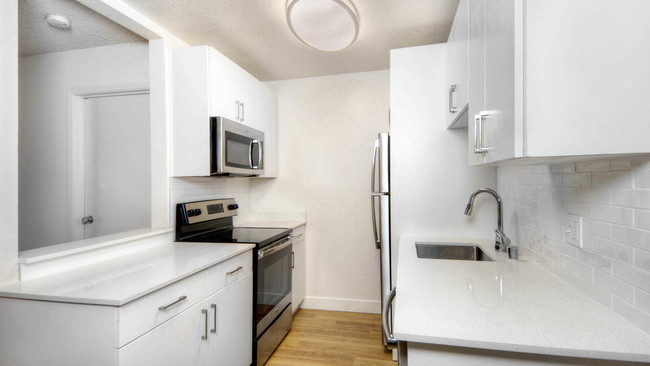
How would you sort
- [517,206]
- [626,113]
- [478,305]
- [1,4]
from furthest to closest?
[517,206] < [1,4] < [478,305] < [626,113]

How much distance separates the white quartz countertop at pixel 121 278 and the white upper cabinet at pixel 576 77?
54.6 inches

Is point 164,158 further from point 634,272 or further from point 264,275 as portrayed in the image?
point 634,272

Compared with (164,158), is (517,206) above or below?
below

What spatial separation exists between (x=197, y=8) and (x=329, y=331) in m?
2.62

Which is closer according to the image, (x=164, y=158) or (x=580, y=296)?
(x=580, y=296)

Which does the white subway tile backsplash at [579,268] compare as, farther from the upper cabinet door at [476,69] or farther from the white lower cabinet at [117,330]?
the white lower cabinet at [117,330]

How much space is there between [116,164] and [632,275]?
3126 millimetres

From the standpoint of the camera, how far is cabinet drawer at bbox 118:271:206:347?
1.12 meters

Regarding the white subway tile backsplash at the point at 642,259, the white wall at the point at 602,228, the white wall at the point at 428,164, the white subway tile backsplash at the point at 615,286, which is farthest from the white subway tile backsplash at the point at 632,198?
the white wall at the point at 428,164

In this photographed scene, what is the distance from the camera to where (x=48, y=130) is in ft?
8.46

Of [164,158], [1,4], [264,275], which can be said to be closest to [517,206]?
[264,275]

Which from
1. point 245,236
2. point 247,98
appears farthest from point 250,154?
point 245,236

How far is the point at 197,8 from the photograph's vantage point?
1939 millimetres

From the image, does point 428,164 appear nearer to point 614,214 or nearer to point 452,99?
point 452,99
